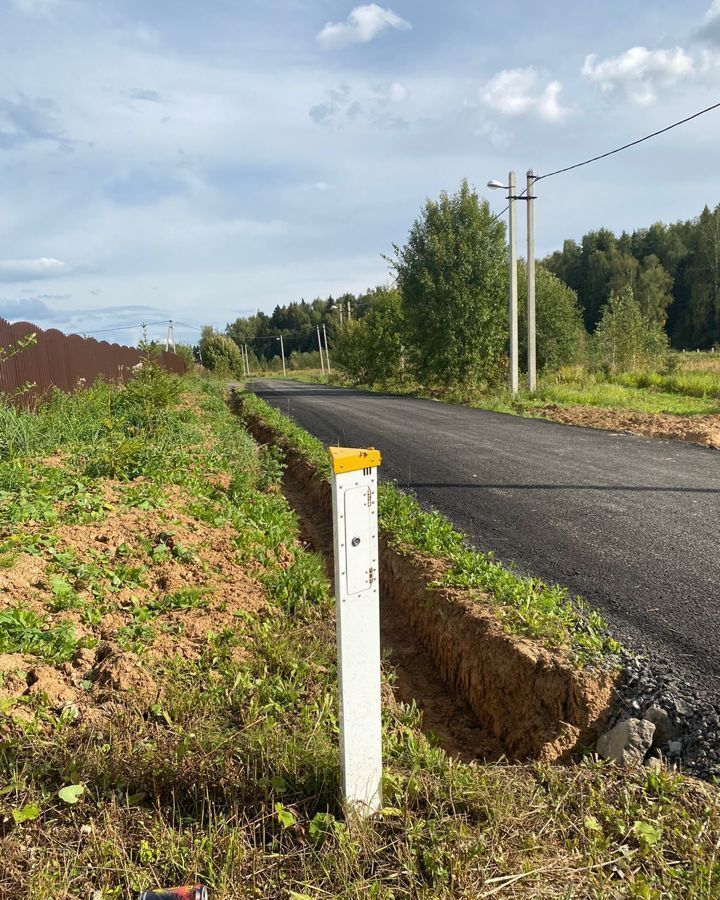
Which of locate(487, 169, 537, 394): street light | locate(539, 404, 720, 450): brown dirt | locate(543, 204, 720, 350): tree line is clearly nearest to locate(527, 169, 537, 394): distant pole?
locate(487, 169, 537, 394): street light

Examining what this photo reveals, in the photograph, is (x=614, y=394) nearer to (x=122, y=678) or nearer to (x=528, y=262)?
(x=528, y=262)

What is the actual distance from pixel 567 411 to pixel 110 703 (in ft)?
40.5

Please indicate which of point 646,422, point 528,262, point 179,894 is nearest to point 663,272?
point 528,262

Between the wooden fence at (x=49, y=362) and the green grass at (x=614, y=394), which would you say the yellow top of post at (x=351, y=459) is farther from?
A: the green grass at (x=614, y=394)

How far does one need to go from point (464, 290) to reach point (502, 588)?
1880 cm

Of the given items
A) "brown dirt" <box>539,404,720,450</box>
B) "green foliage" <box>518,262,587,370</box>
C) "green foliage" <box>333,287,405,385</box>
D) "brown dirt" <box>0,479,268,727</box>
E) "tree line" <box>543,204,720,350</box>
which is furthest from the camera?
"tree line" <box>543,204,720,350</box>

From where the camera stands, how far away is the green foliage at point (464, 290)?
2142cm

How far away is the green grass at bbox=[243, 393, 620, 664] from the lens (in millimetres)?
3423

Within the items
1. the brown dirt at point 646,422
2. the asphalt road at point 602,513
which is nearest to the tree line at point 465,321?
the brown dirt at point 646,422

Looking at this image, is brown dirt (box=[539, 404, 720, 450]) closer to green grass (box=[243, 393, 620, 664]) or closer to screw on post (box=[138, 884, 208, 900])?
green grass (box=[243, 393, 620, 664])

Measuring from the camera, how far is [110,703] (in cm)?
277

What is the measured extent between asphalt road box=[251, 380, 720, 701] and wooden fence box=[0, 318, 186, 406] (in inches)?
200

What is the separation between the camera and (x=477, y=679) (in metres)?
3.63

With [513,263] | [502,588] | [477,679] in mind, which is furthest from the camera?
[513,263]
